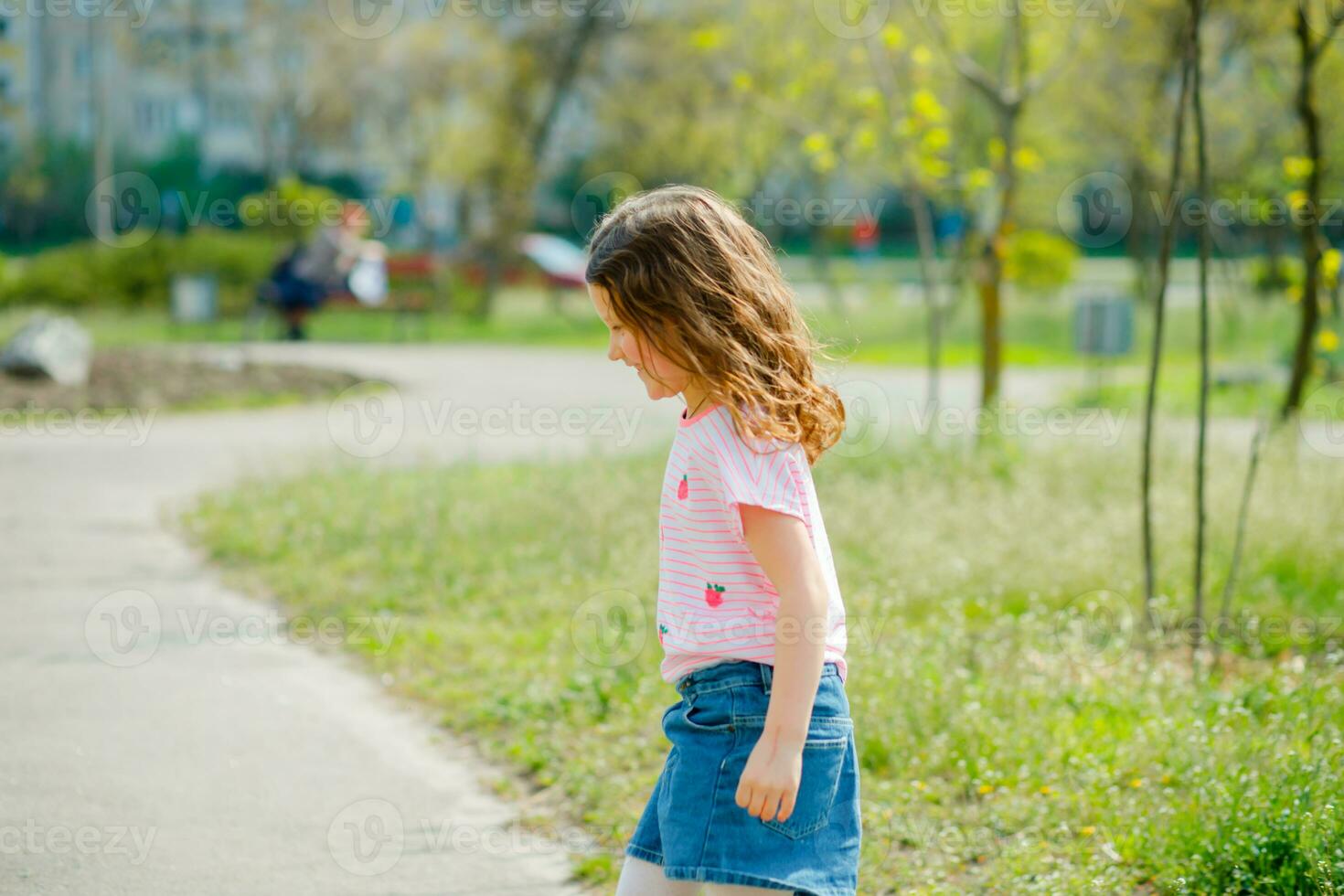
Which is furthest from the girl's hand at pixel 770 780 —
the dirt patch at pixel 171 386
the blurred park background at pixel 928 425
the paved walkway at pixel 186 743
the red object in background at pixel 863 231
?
the red object in background at pixel 863 231

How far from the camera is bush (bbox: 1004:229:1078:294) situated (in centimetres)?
2419

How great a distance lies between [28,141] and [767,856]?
43.7 metres

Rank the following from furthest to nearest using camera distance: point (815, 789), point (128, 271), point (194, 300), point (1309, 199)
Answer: point (128, 271), point (194, 300), point (1309, 199), point (815, 789)

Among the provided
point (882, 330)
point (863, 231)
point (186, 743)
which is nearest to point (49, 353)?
point (186, 743)

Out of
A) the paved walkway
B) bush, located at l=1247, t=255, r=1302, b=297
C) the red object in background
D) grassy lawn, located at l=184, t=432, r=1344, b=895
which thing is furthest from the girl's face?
the red object in background

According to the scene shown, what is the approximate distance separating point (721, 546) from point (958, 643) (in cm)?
286

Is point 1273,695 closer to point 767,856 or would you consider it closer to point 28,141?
point 767,856

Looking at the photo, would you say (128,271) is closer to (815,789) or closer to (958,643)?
(958,643)

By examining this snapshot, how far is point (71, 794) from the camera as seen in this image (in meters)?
4.32

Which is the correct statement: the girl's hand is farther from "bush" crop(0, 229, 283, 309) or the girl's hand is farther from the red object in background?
the red object in background

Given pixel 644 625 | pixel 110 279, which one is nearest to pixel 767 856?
pixel 644 625

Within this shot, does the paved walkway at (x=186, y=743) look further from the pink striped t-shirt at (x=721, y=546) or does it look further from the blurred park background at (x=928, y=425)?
the pink striped t-shirt at (x=721, y=546)

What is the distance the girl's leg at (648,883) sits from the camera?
8.30ft

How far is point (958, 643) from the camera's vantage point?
16.7 ft
